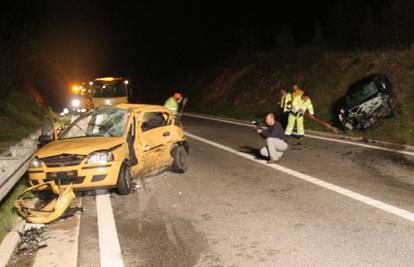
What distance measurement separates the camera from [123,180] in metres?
8.23

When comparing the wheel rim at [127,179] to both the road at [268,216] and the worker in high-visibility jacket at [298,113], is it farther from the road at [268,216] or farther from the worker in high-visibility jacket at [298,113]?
the worker in high-visibility jacket at [298,113]

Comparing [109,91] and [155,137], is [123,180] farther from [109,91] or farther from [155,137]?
[109,91]

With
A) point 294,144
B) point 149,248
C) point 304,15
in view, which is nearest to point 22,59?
point 294,144

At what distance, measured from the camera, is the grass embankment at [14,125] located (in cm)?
759

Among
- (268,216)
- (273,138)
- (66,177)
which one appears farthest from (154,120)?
(268,216)

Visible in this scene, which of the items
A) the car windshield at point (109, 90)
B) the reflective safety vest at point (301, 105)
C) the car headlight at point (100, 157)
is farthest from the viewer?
the car windshield at point (109, 90)

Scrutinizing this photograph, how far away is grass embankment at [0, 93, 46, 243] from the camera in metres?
7.59

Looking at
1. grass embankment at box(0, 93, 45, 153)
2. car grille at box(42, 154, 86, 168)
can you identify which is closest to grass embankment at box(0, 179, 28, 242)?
car grille at box(42, 154, 86, 168)

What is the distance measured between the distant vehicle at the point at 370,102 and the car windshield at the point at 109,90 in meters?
11.7

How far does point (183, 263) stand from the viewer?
5.11 metres

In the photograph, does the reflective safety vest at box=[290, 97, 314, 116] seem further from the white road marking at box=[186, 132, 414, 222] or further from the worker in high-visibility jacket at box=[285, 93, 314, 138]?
the white road marking at box=[186, 132, 414, 222]

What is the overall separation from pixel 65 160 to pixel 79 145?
44 centimetres

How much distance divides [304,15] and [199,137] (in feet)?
123

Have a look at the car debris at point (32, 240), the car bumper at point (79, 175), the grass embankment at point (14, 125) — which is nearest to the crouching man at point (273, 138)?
the car bumper at point (79, 175)
